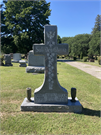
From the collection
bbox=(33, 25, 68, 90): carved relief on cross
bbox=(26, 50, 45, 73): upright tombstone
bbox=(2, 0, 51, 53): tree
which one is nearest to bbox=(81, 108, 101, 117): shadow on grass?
bbox=(33, 25, 68, 90): carved relief on cross

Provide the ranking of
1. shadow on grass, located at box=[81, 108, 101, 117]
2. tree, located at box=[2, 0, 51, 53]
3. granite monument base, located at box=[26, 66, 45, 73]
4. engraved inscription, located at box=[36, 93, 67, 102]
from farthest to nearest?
tree, located at box=[2, 0, 51, 53] → granite monument base, located at box=[26, 66, 45, 73] → engraved inscription, located at box=[36, 93, 67, 102] → shadow on grass, located at box=[81, 108, 101, 117]

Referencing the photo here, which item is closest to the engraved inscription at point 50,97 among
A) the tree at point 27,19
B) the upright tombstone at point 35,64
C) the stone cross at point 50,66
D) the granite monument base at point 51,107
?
the stone cross at point 50,66

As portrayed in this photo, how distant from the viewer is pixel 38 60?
9461mm

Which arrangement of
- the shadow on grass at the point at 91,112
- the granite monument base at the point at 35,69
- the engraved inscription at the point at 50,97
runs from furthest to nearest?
the granite monument base at the point at 35,69, the engraved inscription at the point at 50,97, the shadow on grass at the point at 91,112

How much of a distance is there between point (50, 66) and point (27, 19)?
23670 mm

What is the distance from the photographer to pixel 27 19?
78.1 feet

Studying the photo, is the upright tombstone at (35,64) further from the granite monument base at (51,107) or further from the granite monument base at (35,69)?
the granite monument base at (51,107)

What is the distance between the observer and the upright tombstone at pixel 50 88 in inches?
132

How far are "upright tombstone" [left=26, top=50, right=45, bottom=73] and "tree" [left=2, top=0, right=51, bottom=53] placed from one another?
550 inches

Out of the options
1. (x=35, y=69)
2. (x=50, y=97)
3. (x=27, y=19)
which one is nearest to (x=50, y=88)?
(x=50, y=97)

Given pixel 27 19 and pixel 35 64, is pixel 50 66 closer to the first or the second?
pixel 35 64

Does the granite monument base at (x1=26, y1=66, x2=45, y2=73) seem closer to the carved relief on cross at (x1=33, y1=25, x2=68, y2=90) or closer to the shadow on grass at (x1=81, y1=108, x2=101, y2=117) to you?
the carved relief on cross at (x1=33, y1=25, x2=68, y2=90)

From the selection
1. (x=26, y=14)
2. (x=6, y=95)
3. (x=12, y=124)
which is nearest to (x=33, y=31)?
(x=26, y=14)

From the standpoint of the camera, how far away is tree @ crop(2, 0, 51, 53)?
2272 centimetres
